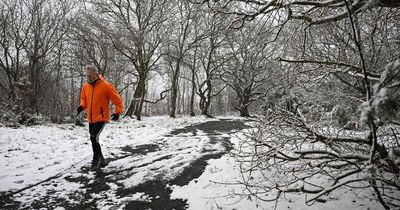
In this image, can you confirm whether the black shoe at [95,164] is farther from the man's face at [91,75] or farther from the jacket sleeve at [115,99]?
the man's face at [91,75]

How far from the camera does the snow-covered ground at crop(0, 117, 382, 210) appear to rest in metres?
2.99

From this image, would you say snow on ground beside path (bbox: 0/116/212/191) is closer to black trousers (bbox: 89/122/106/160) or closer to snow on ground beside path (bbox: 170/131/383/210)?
black trousers (bbox: 89/122/106/160)

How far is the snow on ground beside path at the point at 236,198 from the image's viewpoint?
8.70 ft

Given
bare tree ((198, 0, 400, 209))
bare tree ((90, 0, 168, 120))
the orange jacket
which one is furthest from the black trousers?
bare tree ((90, 0, 168, 120))

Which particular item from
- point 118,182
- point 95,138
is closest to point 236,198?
point 118,182

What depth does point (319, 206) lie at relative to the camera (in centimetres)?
270

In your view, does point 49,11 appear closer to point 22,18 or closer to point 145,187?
point 22,18

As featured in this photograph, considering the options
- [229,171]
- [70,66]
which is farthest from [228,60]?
[229,171]

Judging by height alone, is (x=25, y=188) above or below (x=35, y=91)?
below

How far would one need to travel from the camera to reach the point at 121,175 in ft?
13.9

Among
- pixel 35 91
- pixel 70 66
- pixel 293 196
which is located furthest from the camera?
pixel 70 66

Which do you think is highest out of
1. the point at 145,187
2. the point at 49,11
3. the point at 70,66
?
the point at 49,11

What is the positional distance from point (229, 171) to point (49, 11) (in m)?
17.5

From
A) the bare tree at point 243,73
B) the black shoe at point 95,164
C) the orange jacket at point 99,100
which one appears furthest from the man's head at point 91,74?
the bare tree at point 243,73
